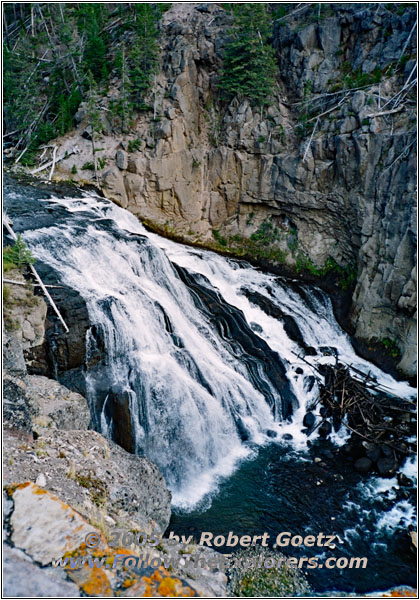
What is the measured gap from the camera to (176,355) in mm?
14430

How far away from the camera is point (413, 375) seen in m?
16.7

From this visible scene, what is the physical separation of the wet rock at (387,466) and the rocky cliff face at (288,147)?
20.7ft

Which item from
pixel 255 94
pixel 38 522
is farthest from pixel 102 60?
pixel 38 522

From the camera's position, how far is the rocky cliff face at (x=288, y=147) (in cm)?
1962

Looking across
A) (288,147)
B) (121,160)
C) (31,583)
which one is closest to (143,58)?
(121,160)

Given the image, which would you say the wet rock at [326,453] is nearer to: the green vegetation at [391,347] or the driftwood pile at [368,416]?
the driftwood pile at [368,416]

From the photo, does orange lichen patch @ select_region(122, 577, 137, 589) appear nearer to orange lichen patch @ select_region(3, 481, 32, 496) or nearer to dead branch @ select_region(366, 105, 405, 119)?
orange lichen patch @ select_region(3, 481, 32, 496)

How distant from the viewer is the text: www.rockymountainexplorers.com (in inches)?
184

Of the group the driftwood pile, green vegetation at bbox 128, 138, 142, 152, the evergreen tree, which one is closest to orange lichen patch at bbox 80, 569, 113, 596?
the driftwood pile

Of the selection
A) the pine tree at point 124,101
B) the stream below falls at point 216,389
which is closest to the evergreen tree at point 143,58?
the pine tree at point 124,101

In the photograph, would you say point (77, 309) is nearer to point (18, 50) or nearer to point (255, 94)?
point (255, 94)

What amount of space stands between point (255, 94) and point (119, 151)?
27.1 feet

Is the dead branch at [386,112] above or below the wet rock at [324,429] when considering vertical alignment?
above

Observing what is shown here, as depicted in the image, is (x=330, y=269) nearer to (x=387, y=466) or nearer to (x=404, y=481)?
(x=387, y=466)
